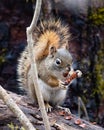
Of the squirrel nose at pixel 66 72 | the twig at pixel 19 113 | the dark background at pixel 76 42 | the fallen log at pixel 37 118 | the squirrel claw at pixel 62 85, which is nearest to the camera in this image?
the twig at pixel 19 113

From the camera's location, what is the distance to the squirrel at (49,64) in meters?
2.93

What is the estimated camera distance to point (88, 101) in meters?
4.08

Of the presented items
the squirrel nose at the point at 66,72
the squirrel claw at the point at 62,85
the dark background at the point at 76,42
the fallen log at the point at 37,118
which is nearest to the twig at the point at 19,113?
the fallen log at the point at 37,118

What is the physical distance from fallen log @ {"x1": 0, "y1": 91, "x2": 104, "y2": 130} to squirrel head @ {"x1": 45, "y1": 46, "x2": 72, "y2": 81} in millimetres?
213

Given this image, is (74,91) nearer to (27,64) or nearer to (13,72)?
(13,72)

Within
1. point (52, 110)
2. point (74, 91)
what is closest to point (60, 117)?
point (52, 110)

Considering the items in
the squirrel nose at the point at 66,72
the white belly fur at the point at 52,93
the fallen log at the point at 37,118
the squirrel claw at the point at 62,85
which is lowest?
the fallen log at the point at 37,118

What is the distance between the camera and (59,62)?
302 centimetres

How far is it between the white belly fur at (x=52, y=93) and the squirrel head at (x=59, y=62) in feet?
0.28

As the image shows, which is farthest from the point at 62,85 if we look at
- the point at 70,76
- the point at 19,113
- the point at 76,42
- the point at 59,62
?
the point at 19,113

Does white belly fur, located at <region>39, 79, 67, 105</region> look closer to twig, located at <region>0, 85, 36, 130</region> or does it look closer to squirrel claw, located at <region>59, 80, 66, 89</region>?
squirrel claw, located at <region>59, 80, 66, 89</region>

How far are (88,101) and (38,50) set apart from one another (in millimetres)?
1214

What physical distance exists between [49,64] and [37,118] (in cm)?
41

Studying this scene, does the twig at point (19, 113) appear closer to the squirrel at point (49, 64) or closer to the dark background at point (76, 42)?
the squirrel at point (49, 64)
